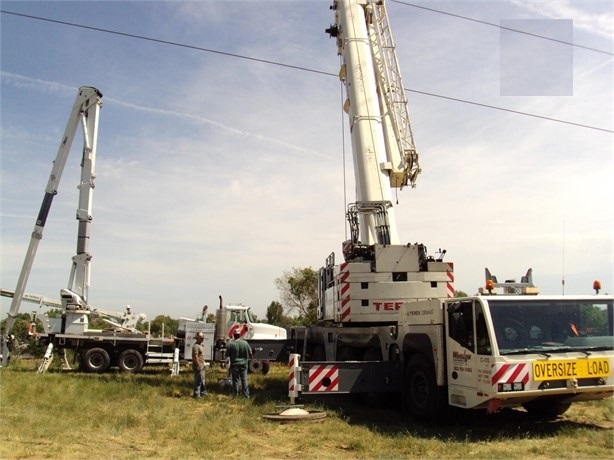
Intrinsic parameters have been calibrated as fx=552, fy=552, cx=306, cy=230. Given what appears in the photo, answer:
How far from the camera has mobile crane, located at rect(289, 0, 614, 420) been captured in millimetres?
7793

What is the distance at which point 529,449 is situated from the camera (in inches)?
291

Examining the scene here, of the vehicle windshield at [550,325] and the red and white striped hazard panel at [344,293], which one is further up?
the red and white striped hazard panel at [344,293]

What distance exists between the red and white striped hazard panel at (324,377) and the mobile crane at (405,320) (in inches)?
0.7

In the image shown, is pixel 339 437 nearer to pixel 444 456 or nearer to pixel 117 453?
pixel 444 456

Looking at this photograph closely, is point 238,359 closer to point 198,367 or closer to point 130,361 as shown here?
point 198,367

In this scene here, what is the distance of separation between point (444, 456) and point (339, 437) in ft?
5.61

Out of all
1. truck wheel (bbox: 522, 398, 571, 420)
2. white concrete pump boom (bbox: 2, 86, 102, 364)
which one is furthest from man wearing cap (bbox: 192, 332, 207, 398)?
white concrete pump boom (bbox: 2, 86, 102, 364)

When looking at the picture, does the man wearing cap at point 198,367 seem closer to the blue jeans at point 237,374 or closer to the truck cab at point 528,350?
the blue jeans at point 237,374

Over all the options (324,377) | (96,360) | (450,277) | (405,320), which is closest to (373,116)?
(450,277)

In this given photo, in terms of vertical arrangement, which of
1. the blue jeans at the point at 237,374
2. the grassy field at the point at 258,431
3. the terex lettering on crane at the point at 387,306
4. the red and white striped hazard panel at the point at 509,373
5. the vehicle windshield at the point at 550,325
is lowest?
the grassy field at the point at 258,431

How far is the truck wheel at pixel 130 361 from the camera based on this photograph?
739 inches

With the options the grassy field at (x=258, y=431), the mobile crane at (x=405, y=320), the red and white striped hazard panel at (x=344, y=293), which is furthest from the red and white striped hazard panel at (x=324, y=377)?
the red and white striped hazard panel at (x=344, y=293)

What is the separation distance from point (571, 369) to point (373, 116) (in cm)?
828

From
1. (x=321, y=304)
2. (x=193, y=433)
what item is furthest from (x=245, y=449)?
(x=321, y=304)
